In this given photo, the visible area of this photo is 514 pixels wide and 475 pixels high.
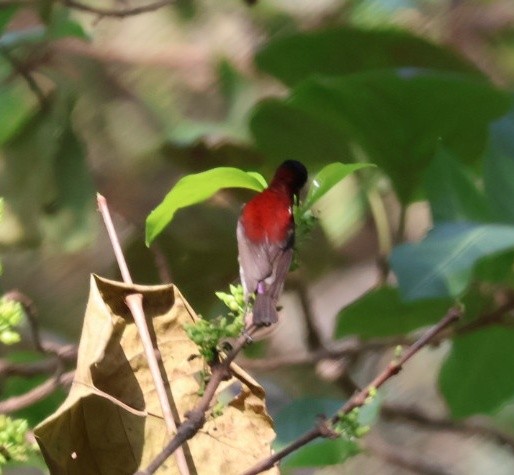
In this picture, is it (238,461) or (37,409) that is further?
(37,409)

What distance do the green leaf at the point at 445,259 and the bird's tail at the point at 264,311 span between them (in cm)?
21

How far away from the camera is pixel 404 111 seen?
98 cm

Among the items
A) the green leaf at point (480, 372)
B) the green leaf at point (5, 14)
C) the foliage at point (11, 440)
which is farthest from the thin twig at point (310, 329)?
the foliage at point (11, 440)

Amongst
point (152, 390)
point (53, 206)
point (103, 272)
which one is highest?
point (152, 390)

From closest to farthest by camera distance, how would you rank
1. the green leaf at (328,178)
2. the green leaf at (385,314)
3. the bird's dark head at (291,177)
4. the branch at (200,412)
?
the branch at (200,412), the green leaf at (328,178), the bird's dark head at (291,177), the green leaf at (385,314)

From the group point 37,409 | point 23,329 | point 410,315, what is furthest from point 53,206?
point 410,315

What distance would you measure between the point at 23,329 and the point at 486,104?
0.57 meters

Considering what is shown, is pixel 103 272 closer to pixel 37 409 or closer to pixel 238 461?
pixel 37 409

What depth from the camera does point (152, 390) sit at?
479mm

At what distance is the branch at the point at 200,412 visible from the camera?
1.19 feet

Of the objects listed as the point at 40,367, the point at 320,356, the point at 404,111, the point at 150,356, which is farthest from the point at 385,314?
the point at 150,356

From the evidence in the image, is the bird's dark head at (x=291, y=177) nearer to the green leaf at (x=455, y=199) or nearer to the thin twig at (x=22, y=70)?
the green leaf at (x=455, y=199)

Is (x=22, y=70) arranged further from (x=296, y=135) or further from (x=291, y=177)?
(x=291, y=177)

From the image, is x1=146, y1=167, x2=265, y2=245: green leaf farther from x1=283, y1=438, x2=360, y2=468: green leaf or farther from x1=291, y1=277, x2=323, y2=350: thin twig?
x1=291, y1=277, x2=323, y2=350: thin twig
